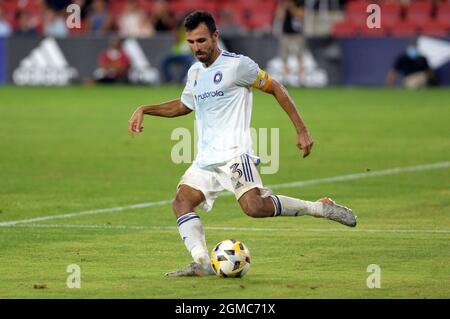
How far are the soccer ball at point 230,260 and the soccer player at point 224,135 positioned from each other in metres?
0.21

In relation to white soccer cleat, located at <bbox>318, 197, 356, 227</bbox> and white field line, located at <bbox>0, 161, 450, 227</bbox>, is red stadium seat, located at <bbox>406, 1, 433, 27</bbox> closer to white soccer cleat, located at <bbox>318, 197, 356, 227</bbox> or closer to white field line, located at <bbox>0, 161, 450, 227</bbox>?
white field line, located at <bbox>0, 161, 450, 227</bbox>

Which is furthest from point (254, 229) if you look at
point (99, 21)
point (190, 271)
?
point (99, 21)

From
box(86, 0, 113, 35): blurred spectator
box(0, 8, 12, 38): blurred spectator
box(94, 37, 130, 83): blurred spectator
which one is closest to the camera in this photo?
box(94, 37, 130, 83): blurred spectator

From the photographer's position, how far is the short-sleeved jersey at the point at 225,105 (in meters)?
9.48

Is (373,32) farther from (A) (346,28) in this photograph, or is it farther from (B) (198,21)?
(B) (198,21)

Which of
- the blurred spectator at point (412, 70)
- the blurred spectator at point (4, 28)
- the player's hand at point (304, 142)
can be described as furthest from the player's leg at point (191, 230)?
the blurred spectator at point (4, 28)

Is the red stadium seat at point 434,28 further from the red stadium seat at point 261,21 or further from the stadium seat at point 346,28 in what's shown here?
the red stadium seat at point 261,21

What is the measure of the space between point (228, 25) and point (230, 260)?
2618 cm

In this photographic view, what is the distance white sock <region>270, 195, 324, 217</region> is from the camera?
31.2 ft

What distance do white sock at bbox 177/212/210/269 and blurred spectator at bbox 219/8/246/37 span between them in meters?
24.9

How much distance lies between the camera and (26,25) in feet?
119

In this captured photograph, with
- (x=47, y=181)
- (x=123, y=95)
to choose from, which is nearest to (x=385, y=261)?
(x=47, y=181)

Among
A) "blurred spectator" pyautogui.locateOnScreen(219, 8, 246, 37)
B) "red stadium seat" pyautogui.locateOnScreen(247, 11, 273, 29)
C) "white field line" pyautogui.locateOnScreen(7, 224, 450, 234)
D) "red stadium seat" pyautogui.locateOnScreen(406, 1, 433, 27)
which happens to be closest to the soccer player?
"white field line" pyautogui.locateOnScreen(7, 224, 450, 234)

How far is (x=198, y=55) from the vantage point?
30.7 feet
